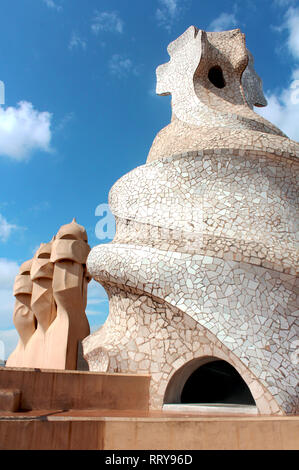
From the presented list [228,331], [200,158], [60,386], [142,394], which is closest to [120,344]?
[142,394]

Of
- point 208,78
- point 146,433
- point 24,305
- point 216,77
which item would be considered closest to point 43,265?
point 24,305

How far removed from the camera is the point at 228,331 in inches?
221

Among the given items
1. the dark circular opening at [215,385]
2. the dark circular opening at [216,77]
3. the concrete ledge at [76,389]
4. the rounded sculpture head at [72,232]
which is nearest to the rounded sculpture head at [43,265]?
the rounded sculpture head at [72,232]

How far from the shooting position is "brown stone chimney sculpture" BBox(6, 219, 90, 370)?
941cm

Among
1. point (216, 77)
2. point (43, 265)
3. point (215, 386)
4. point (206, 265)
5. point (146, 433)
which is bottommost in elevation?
point (146, 433)

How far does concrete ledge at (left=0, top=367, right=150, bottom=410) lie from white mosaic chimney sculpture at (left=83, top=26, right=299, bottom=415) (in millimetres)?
285

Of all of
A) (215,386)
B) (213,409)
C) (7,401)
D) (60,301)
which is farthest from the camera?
(60,301)

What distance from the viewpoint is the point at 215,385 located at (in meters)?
8.25

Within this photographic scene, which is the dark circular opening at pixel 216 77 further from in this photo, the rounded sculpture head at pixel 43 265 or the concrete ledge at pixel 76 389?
the concrete ledge at pixel 76 389

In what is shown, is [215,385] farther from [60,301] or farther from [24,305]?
[24,305]

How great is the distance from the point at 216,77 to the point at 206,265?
652cm

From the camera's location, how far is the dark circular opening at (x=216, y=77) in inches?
406

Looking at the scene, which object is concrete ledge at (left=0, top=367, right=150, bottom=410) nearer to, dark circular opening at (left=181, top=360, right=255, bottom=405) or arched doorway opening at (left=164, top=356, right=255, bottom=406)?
arched doorway opening at (left=164, top=356, right=255, bottom=406)

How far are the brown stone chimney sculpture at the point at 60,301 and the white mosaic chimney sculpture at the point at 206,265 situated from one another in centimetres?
207
